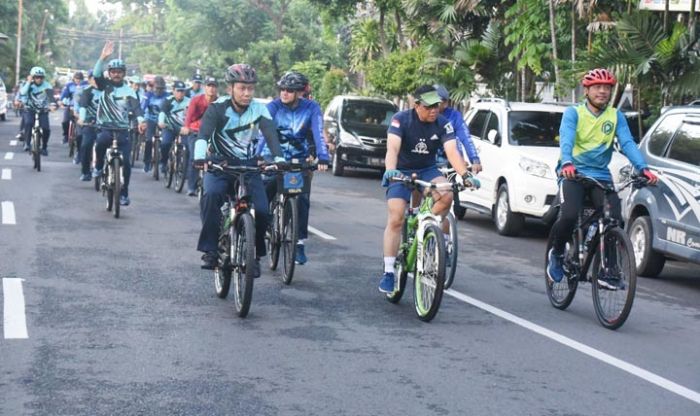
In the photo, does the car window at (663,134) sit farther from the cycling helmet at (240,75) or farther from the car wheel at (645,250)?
the cycling helmet at (240,75)

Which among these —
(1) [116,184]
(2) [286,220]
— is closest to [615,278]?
(2) [286,220]

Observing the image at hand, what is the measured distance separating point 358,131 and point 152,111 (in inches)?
188

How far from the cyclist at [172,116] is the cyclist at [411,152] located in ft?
37.5

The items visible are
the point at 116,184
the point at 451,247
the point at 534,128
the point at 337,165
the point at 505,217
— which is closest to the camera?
the point at 451,247

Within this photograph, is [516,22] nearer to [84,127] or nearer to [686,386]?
[84,127]

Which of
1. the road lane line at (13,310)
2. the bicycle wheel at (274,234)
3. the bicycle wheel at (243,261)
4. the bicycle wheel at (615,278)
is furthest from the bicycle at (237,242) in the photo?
the bicycle wheel at (615,278)

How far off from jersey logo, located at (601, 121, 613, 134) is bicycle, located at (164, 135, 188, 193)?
1116cm

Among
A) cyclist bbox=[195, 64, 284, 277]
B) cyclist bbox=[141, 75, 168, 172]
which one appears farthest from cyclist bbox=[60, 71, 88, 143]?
cyclist bbox=[195, 64, 284, 277]

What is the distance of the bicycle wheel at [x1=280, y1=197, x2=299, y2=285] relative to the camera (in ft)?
36.6

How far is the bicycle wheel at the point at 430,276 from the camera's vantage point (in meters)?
9.23

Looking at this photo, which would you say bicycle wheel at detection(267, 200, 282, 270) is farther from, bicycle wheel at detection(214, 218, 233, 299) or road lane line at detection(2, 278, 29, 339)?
road lane line at detection(2, 278, 29, 339)

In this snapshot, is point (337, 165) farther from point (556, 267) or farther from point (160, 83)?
point (556, 267)

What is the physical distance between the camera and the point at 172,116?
71.1 feet

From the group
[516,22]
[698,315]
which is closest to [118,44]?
[516,22]
